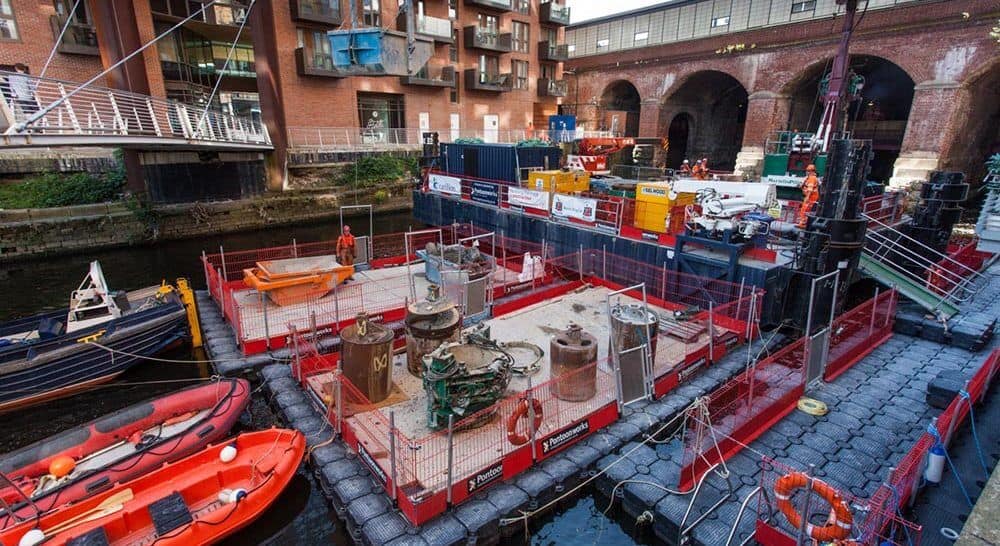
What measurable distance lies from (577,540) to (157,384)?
34.5 ft

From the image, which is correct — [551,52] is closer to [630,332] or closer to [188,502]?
[630,332]

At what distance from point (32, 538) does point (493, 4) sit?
4318 centimetres

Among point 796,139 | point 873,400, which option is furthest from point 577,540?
point 796,139

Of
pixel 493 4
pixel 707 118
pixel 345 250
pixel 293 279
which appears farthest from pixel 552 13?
pixel 293 279

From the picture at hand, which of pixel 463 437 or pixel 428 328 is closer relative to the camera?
pixel 463 437

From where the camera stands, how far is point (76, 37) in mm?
26391

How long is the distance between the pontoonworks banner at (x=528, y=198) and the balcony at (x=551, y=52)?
3088 centimetres

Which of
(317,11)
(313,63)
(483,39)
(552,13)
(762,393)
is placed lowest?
(762,393)

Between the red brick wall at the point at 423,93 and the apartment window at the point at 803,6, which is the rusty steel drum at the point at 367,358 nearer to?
the red brick wall at the point at 423,93

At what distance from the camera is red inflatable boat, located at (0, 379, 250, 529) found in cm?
696

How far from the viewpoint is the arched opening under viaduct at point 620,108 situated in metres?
46.1

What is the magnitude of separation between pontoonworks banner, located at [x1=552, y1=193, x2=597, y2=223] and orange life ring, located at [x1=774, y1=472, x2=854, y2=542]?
468 inches

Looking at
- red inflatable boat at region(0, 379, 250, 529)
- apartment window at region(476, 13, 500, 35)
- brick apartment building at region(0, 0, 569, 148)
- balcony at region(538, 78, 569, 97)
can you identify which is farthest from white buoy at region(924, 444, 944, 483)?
balcony at region(538, 78, 569, 97)

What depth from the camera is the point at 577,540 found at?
718cm
